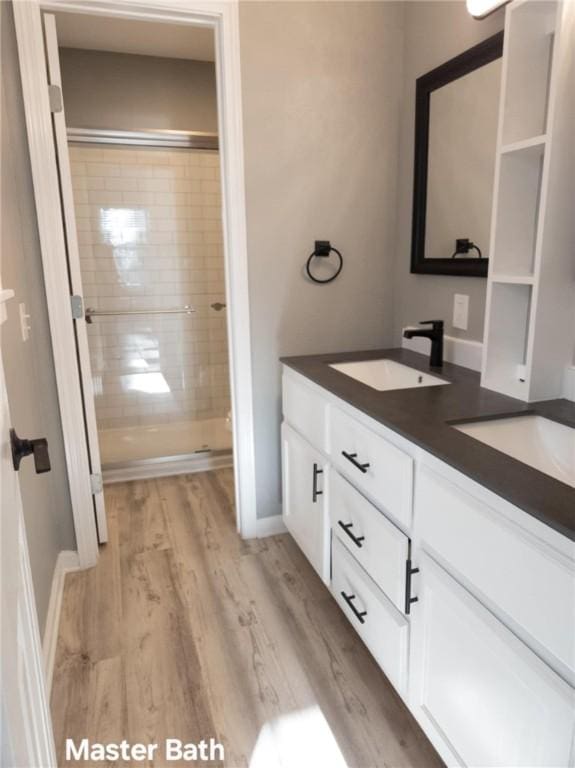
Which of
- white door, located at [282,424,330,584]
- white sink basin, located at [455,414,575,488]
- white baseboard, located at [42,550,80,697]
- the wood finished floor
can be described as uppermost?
white sink basin, located at [455,414,575,488]

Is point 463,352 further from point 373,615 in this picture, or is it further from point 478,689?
point 478,689

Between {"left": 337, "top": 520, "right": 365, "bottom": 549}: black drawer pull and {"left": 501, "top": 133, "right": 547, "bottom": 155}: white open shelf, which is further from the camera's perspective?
{"left": 337, "top": 520, "right": 365, "bottom": 549}: black drawer pull

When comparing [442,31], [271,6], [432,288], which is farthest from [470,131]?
[271,6]

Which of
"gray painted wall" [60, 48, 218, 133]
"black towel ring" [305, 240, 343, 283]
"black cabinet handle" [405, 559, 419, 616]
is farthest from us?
"gray painted wall" [60, 48, 218, 133]

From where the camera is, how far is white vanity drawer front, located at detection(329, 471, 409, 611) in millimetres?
1244

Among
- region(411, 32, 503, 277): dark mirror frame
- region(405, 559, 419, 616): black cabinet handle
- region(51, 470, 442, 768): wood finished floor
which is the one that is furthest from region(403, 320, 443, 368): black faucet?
region(51, 470, 442, 768): wood finished floor

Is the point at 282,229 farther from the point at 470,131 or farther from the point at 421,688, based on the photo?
the point at 421,688

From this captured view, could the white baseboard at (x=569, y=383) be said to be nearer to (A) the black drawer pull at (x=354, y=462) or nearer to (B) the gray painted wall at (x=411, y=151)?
(B) the gray painted wall at (x=411, y=151)

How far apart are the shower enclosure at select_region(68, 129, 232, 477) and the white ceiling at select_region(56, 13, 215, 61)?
1.35 ft

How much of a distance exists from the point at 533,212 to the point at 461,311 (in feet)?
1.45

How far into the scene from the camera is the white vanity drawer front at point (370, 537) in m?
1.24

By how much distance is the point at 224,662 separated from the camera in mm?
1596

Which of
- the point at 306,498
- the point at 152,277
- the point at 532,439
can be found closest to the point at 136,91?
the point at 152,277

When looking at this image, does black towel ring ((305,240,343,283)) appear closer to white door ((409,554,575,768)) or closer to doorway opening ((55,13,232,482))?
doorway opening ((55,13,232,482))
